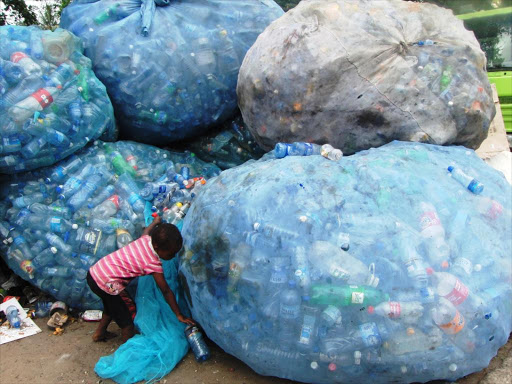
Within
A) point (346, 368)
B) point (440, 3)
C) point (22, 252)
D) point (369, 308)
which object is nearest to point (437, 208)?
point (369, 308)

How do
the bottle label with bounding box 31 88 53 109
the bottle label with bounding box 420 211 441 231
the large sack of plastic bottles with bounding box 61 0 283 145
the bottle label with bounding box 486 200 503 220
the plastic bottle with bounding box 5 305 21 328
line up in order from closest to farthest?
the bottle label with bounding box 420 211 441 231, the bottle label with bounding box 486 200 503 220, the bottle label with bounding box 31 88 53 109, the plastic bottle with bounding box 5 305 21 328, the large sack of plastic bottles with bounding box 61 0 283 145

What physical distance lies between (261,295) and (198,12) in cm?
202

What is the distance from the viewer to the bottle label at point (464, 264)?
1979 mm

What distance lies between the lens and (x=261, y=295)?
2057 mm

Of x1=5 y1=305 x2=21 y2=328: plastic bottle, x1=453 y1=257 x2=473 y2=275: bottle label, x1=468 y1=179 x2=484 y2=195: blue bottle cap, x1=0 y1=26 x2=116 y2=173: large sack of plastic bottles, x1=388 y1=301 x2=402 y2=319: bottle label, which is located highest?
x1=0 y1=26 x2=116 y2=173: large sack of plastic bottles

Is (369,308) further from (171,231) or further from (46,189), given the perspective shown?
(46,189)

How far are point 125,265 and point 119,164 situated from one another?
0.80 metres

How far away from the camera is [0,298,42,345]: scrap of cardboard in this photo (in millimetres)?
2760

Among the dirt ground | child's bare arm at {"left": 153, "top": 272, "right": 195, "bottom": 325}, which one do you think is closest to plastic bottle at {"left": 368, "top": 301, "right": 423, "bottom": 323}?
the dirt ground

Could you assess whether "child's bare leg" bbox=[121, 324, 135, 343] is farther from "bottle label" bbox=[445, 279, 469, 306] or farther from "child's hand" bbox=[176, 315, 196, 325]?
"bottle label" bbox=[445, 279, 469, 306]

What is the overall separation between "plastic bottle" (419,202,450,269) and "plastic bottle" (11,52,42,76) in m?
2.21

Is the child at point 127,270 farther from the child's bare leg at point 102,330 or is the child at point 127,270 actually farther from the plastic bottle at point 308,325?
the plastic bottle at point 308,325

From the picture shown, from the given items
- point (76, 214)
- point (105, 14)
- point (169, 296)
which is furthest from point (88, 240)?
point (105, 14)

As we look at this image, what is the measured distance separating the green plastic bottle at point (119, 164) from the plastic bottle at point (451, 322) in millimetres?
1997
